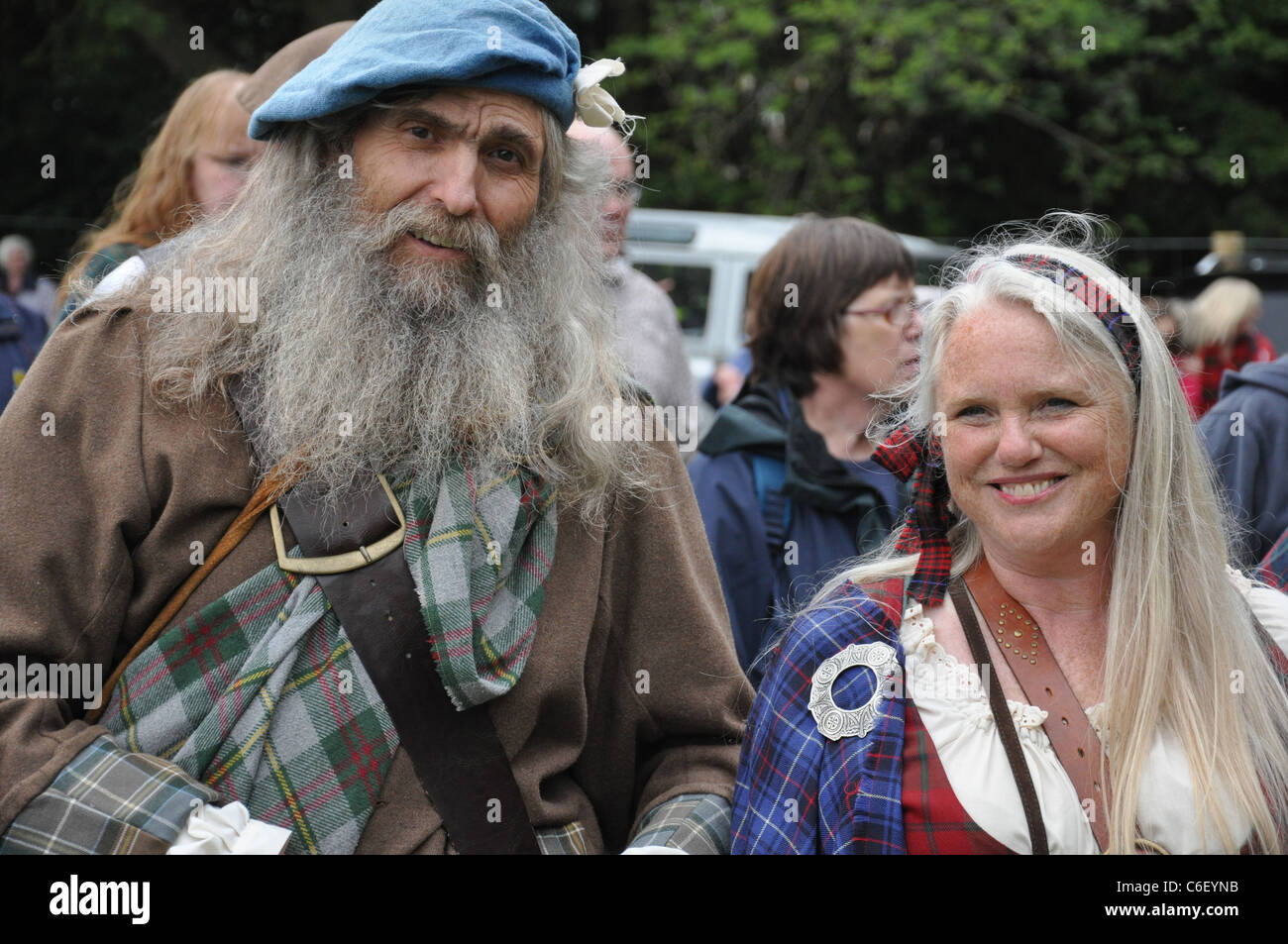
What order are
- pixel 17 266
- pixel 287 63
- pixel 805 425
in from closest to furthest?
pixel 287 63, pixel 805 425, pixel 17 266

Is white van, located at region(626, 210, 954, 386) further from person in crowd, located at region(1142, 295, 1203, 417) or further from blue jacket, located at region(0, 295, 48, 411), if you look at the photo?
blue jacket, located at region(0, 295, 48, 411)

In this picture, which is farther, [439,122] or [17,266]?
[17,266]

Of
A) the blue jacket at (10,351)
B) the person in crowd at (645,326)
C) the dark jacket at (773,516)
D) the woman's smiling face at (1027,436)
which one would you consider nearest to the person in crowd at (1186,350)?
the person in crowd at (645,326)

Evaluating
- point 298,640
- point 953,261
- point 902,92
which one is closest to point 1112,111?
point 902,92

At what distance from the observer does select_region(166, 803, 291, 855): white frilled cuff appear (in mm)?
1999

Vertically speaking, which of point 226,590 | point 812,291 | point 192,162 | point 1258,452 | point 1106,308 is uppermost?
point 192,162

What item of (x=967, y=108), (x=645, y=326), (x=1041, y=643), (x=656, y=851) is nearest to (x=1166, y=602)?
(x=1041, y=643)

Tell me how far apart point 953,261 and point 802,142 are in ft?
41.8

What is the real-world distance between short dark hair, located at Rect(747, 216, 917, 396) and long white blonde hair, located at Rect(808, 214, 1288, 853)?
1.49 m

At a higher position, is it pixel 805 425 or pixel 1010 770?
pixel 805 425

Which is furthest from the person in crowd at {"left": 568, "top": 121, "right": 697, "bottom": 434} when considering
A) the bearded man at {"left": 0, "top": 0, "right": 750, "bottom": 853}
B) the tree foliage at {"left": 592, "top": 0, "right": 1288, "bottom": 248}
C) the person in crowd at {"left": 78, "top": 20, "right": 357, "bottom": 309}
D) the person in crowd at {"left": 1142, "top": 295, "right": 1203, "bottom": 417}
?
the tree foliage at {"left": 592, "top": 0, "right": 1288, "bottom": 248}

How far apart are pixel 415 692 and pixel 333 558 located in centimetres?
26

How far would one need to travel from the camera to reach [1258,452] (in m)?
3.54

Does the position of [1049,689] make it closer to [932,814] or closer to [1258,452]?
[932,814]
